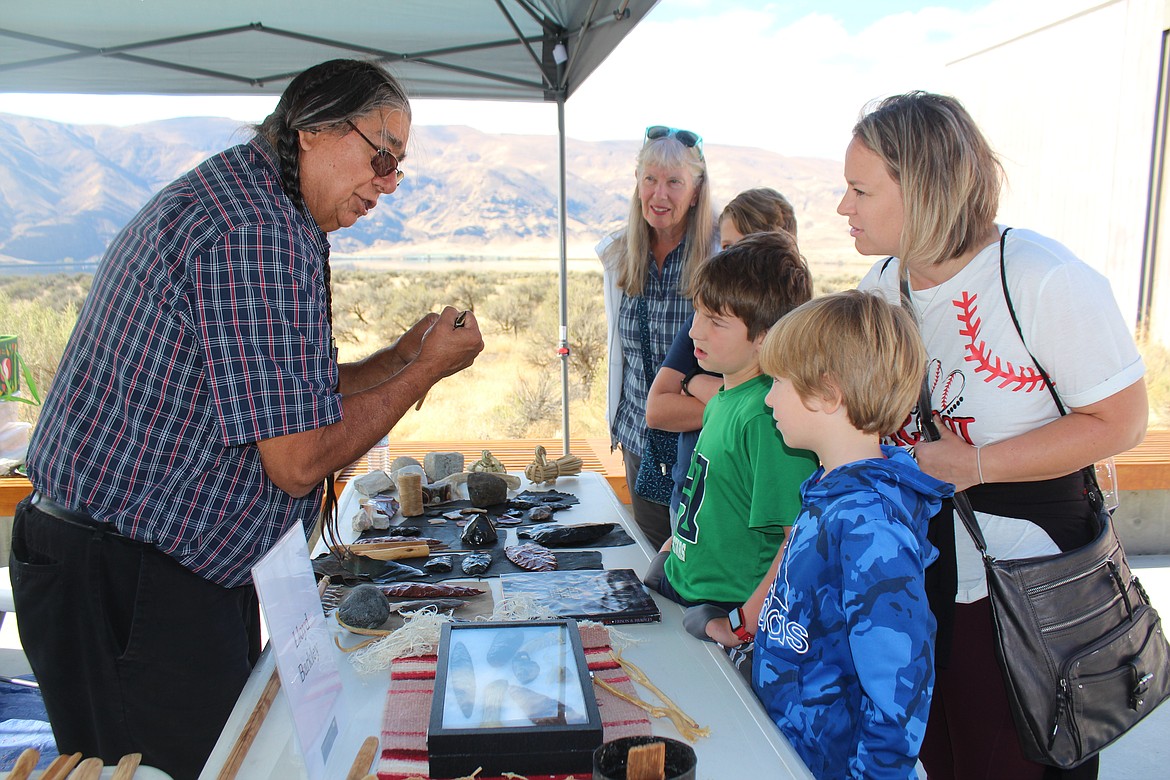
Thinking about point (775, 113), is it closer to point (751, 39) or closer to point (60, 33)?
point (751, 39)

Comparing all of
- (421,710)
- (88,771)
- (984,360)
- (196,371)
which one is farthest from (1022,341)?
(88,771)

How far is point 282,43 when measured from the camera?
395cm

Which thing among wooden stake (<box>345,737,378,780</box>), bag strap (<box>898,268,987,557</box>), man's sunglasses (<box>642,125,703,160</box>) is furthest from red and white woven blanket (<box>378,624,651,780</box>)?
man's sunglasses (<box>642,125,703,160</box>)

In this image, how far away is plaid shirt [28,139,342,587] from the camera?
144 centimetres

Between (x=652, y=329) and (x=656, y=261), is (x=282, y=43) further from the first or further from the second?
(x=652, y=329)

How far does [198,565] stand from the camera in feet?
5.23

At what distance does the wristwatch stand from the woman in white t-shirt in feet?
1.18

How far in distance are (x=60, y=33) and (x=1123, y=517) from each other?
236 inches

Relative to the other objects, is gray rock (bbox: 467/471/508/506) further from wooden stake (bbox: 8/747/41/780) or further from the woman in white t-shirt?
wooden stake (bbox: 8/747/41/780)

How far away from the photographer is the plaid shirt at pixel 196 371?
1438 mm

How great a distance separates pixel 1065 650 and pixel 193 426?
1593mm

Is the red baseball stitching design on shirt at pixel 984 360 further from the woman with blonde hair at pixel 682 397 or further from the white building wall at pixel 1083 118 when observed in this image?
the white building wall at pixel 1083 118

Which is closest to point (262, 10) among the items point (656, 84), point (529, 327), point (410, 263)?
point (529, 327)

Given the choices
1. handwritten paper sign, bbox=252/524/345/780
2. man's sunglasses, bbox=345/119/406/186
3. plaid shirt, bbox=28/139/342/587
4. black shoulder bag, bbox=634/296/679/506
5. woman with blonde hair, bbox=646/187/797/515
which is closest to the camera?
handwritten paper sign, bbox=252/524/345/780
